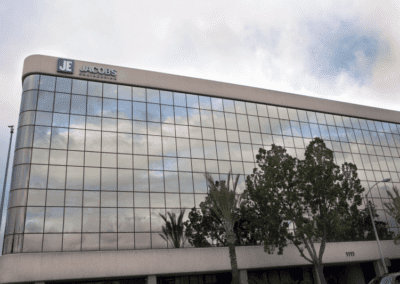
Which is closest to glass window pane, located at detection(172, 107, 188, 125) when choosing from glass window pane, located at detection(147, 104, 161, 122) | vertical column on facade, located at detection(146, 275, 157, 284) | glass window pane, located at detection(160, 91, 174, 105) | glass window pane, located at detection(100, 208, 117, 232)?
glass window pane, located at detection(160, 91, 174, 105)

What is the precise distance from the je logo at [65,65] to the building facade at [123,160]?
3.7 inches

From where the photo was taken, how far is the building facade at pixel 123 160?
27.4 metres

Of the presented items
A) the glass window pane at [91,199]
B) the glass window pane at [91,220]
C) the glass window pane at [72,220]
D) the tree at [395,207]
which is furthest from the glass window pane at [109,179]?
the tree at [395,207]

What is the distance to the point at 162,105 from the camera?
3569 cm

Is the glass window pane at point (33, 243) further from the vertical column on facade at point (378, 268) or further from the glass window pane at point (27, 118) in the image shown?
the vertical column on facade at point (378, 268)

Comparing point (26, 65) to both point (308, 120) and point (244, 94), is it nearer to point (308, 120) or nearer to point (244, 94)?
point (244, 94)

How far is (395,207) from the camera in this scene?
41.3 metres

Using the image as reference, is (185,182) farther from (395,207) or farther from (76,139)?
(395,207)

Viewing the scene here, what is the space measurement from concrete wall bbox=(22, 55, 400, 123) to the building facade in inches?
5.1

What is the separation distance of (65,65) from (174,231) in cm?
1865

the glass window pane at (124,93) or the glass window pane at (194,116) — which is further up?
the glass window pane at (124,93)

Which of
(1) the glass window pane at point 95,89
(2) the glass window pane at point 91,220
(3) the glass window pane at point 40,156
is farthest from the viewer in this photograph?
(1) the glass window pane at point 95,89

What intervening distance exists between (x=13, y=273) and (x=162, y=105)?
1961 centimetres

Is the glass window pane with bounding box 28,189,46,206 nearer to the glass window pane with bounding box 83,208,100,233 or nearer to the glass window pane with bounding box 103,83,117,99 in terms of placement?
the glass window pane with bounding box 83,208,100,233
